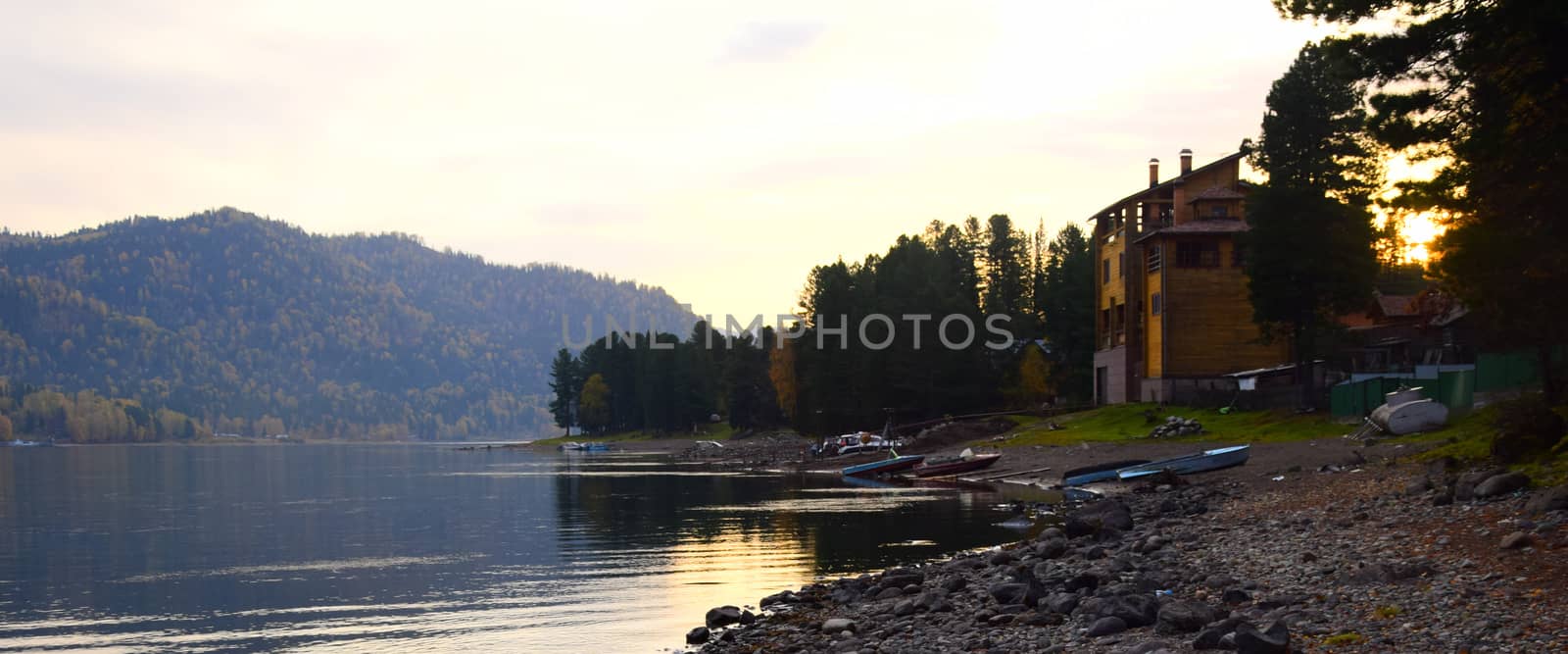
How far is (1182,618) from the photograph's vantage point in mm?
18516

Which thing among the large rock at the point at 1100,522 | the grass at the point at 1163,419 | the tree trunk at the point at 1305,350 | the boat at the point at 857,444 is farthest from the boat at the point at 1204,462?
the boat at the point at 857,444

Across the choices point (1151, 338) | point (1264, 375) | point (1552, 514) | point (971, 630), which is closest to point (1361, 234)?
point (1264, 375)

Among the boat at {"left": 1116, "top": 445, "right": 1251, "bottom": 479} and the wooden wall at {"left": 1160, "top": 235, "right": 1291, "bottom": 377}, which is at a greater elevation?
the wooden wall at {"left": 1160, "top": 235, "right": 1291, "bottom": 377}

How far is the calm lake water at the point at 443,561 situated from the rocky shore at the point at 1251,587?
12.2 feet

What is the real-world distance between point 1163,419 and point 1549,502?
52.6m

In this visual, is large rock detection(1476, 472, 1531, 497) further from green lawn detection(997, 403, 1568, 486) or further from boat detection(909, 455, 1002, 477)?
boat detection(909, 455, 1002, 477)

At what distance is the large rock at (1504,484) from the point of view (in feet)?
83.7

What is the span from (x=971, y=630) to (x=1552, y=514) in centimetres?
985

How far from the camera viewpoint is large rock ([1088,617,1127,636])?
19.5 meters

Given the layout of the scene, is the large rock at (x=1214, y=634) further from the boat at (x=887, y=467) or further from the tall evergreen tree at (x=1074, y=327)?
the tall evergreen tree at (x=1074, y=327)

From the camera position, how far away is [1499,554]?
20.0 meters

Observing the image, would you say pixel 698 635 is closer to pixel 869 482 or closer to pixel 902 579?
pixel 902 579

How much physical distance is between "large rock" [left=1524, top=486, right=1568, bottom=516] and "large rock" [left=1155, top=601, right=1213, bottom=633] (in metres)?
7.63

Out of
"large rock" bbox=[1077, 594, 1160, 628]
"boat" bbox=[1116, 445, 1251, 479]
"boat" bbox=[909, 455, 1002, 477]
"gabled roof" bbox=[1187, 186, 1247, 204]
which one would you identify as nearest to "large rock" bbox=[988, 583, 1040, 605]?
"large rock" bbox=[1077, 594, 1160, 628]
